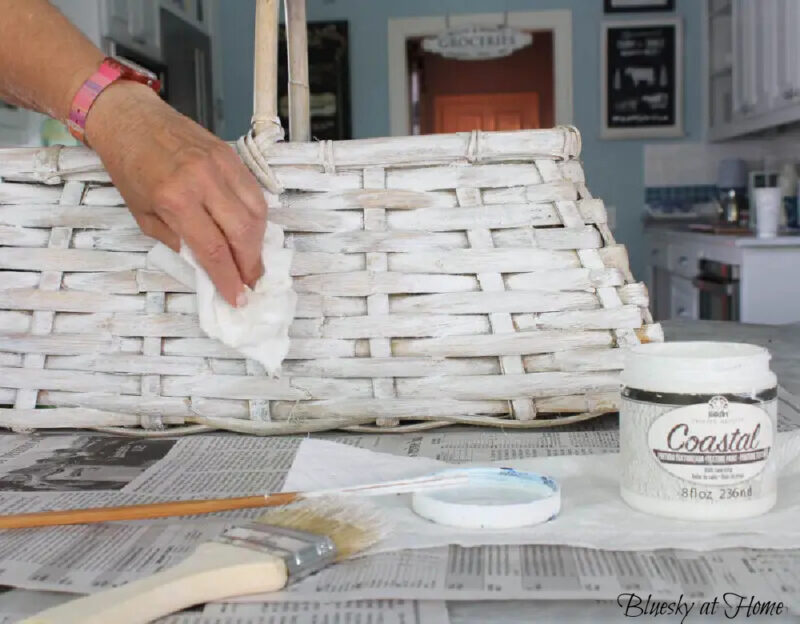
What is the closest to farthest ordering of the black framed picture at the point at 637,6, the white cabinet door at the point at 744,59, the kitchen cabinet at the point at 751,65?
the kitchen cabinet at the point at 751,65 < the white cabinet door at the point at 744,59 < the black framed picture at the point at 637,6

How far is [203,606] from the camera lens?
0.38 m

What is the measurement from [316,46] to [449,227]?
137 inches

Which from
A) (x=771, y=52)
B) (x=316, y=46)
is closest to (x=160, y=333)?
(x=771, y=52)

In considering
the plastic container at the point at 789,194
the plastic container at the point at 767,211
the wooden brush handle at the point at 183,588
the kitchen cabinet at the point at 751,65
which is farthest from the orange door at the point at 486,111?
the wooden brush handle at the point at 183,588

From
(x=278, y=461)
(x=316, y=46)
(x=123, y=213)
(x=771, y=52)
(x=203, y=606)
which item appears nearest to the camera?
(x=203, y=606)

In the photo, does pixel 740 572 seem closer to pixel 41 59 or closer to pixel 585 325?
pixel 585 325

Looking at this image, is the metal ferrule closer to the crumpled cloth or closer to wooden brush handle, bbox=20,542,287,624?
wooden brush handle, bbox=20,542,287,624

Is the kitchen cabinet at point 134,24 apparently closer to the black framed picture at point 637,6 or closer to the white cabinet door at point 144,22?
the white cabinet door at point 144,22

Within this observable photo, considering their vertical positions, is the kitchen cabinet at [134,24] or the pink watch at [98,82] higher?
the kitchen cabinet at [134,24]

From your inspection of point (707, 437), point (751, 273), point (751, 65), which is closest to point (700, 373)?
point (707, 437)

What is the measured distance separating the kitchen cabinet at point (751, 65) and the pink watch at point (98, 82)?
285 cm

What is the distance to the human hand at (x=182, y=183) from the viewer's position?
0.57 m

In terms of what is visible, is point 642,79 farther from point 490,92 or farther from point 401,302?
point 401,302

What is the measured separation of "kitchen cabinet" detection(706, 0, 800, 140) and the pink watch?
112 inches
